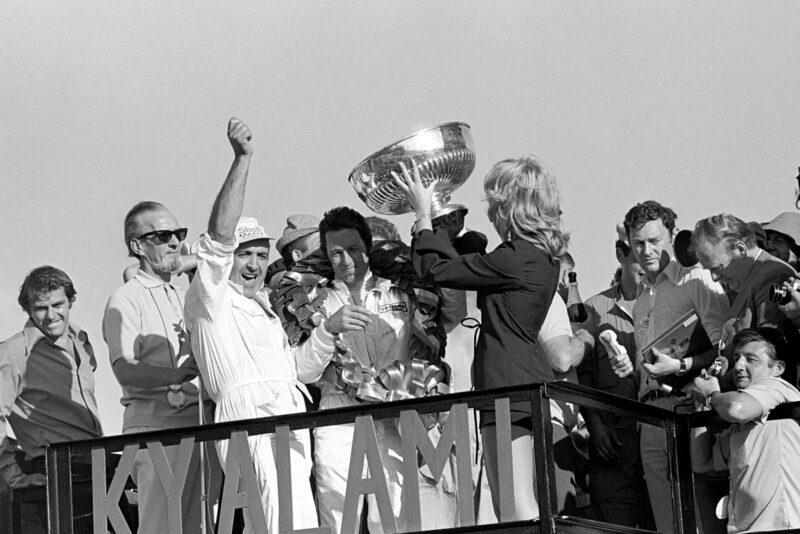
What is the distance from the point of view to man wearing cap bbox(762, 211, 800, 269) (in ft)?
30.8

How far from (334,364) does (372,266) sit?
1.94 ft

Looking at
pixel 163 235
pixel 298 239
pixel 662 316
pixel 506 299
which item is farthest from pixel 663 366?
pixel 298 239

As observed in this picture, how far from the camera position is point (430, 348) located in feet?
29.8

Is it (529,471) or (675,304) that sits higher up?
(675,304)

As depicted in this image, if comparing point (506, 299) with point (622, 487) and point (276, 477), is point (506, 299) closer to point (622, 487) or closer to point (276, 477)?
point (622, 487)

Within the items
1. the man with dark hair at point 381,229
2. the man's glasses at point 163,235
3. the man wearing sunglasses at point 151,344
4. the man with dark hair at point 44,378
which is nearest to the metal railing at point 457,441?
the man wearing sunglasses at point 151,344

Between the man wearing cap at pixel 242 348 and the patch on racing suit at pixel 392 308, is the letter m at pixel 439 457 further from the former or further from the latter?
the patch on racing suit at pixel 392 308

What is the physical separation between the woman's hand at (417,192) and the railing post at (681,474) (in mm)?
1617

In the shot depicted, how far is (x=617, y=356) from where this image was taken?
891cm

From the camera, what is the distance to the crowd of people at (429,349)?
26.6ft

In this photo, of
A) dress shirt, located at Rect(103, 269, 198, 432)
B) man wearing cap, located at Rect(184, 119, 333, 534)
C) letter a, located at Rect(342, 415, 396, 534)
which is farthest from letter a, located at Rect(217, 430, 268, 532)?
dress shirt, located at Rect(103, 269, 198, 432)

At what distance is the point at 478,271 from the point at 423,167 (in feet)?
4.52

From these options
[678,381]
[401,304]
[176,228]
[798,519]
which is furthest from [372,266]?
[798,519]

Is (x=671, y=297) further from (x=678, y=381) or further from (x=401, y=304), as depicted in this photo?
(x=401, y=304)
